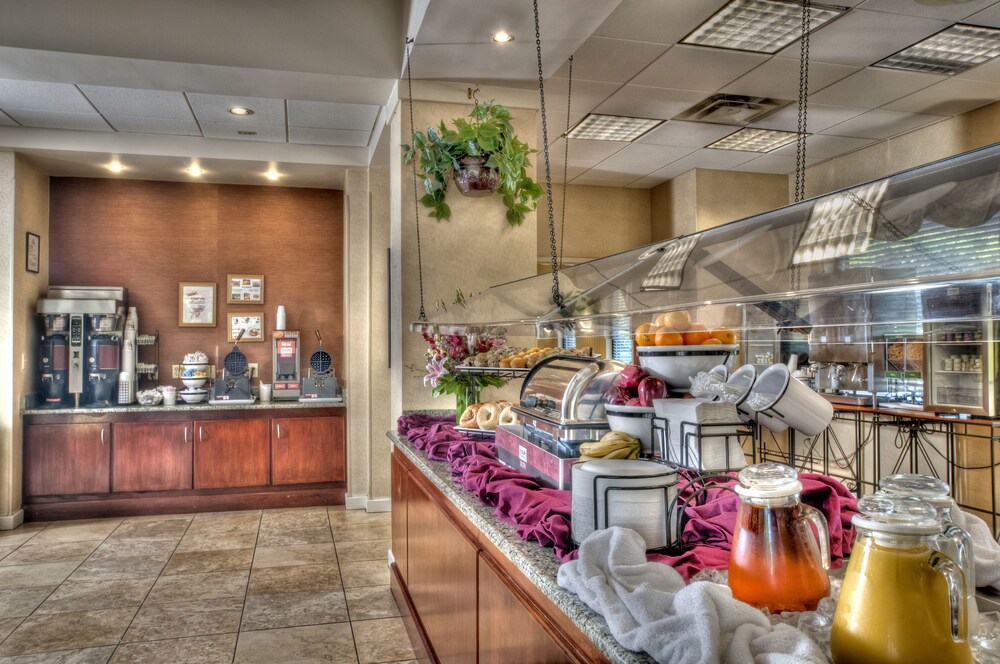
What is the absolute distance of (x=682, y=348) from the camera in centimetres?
190

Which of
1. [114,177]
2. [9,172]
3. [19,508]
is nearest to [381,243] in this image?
[114,177]

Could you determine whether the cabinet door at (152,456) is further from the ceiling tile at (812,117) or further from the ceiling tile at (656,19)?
the ceiling tile at (812,117)

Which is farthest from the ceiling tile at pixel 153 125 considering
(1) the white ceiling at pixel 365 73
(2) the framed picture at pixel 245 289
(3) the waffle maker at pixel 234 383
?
(3) the waffle maker at pixel 234 383

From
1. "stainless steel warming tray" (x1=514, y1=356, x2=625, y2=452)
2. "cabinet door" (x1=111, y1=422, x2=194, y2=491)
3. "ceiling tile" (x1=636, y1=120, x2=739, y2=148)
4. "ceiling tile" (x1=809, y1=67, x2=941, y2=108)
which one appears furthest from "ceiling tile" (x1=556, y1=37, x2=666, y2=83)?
"cabinet door" (x1=111, y1=422, x2=194, y2=491)

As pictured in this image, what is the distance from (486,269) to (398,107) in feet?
3.96

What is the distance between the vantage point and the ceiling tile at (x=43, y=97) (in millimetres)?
4793

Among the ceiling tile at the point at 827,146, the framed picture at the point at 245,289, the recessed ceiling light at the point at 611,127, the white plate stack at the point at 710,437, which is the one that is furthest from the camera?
the framed picture at the point at 245,289

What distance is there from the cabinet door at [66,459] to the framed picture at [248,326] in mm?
1463

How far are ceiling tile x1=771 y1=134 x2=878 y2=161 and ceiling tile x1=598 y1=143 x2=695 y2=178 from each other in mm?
941

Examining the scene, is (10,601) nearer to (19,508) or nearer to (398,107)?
(19,508)

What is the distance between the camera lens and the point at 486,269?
471cm

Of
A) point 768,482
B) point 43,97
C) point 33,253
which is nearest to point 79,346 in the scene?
point 33,253

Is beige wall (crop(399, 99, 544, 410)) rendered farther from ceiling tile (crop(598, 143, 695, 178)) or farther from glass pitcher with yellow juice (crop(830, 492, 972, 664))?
glass pitcher with yellow juice (crop(830, 492, 972, 664))

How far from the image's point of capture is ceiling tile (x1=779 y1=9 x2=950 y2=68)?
3992mm
